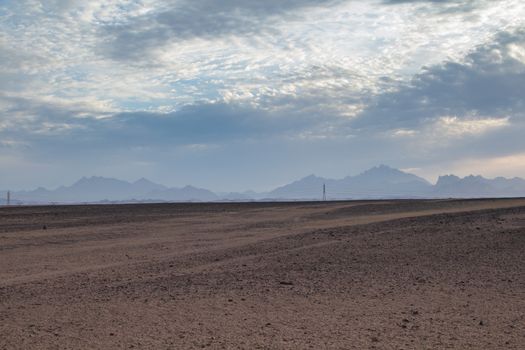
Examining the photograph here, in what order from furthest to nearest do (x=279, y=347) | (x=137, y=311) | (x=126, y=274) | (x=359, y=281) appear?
(x=126, y=274) → (x=359, y=281) → (x=137, y=311) → (x=279, y=347)

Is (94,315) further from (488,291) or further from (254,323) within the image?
(488,291)

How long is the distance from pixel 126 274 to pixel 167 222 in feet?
61.6

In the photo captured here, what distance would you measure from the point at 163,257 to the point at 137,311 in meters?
7.67

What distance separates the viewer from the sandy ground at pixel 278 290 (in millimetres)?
8781

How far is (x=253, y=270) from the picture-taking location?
14.8m

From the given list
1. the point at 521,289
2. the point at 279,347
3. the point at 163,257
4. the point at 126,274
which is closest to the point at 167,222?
the point at 163,257

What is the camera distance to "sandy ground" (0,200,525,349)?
8.78 metres

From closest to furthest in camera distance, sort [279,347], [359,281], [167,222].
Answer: [279,347], [359,281], [167,222]

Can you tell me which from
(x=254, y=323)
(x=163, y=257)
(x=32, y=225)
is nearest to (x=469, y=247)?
(x=163, y=257)

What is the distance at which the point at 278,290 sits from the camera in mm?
12273

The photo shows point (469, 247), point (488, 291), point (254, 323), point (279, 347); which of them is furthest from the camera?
point (469, 247)

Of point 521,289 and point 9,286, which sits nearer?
point 521,289

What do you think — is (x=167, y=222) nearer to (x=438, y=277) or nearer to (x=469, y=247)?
(x=469, y=247)

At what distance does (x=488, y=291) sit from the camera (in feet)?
39.4
